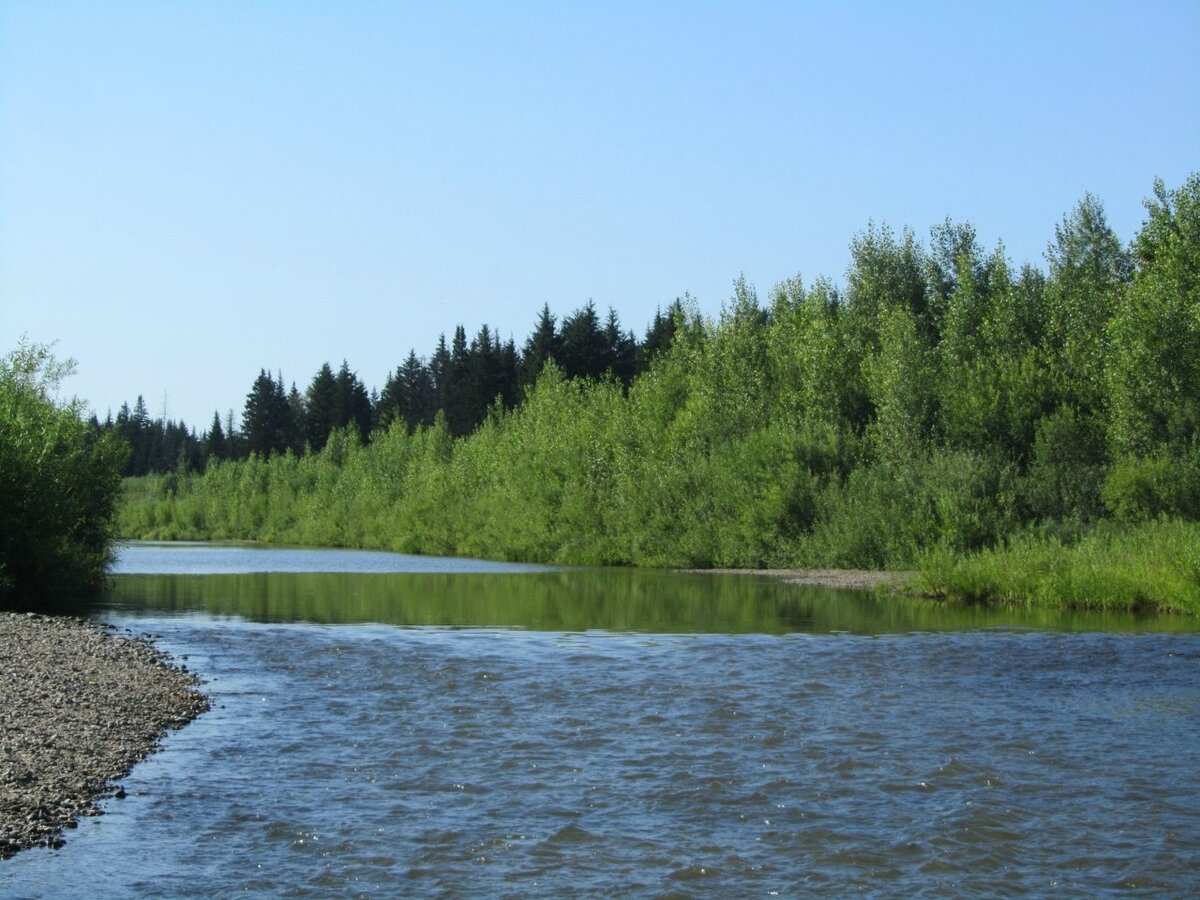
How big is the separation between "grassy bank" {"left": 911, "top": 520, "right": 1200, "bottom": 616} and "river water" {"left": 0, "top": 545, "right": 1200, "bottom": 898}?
16.4 feet

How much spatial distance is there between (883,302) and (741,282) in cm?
1671

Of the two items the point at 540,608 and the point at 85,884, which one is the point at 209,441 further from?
the point at 85,884

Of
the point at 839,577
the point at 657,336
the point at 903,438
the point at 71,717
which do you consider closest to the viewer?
the point at 71,717

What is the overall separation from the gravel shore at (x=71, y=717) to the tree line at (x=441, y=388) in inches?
2800

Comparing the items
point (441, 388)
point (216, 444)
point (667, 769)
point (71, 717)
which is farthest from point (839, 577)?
point (216, 444)

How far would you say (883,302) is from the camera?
7319cm

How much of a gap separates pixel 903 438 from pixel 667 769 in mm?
48789

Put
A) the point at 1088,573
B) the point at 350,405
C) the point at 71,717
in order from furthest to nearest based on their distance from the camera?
the point at 350,405 → the point at 1088,573 → the point at 71,717

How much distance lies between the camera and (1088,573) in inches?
1539

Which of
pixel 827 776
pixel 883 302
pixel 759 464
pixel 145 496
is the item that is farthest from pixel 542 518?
pixel 145 496

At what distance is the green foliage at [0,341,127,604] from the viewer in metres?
39.9

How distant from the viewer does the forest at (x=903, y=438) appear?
5244cm

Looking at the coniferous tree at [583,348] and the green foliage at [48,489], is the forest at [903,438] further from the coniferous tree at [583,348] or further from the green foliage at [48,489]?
the coniferous tree at [583,348]

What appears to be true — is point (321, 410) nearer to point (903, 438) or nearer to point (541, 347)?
point (541, 347)
